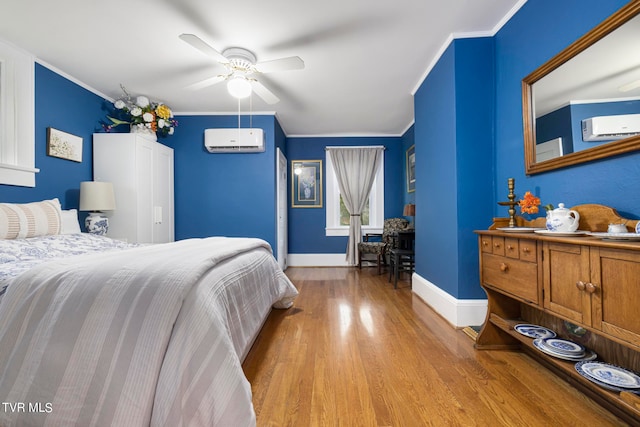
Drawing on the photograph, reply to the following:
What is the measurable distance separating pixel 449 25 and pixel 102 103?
13.5ft

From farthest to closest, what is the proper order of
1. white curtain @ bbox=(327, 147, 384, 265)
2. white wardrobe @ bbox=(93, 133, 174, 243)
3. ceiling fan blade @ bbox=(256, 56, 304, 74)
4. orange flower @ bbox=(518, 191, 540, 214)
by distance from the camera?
1. white curtain @ bbox=(327, 147, 384, 265)
2. white wardrobe @ bbox=(93, 133, 174, 243)
3. ceiling fan blade @ bbox=(256, 56, 304, 74)
4. orange flower @ bbox=(518, 191, 540, 214)

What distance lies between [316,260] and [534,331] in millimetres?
4024

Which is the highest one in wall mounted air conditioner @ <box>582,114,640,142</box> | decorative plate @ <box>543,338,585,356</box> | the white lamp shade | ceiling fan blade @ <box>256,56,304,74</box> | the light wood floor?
ceiling fan blade @ <box>256,56,304,74</box>

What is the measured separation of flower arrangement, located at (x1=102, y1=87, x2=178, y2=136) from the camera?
3.61 metres

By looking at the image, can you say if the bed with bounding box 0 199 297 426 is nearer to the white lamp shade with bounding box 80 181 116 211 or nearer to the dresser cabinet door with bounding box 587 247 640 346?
the dresser cabinet door with bounding box 587 247 640 346

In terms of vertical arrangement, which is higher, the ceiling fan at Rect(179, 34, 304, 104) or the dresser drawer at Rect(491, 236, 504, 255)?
the ceiling fan at Rect(179, 34, 304, 104)

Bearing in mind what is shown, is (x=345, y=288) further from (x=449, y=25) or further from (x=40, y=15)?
(x=40, y=15)

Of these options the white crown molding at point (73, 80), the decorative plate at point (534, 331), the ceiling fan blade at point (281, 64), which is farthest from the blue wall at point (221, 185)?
the decorative plate at point (534, 331)

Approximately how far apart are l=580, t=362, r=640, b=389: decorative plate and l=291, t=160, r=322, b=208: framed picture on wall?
452 centimetres

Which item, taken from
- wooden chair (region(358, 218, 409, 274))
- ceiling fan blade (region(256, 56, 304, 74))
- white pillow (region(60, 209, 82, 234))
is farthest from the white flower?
wooden chair (region(358, 218, 409, 274))

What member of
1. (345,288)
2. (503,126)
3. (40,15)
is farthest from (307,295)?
(40,15)

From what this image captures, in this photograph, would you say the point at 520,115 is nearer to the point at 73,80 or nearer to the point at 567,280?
the point at 567,280

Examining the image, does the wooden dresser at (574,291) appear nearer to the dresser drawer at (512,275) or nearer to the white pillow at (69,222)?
the dresser drawer at (512,275)

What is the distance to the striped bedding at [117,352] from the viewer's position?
97cm
